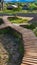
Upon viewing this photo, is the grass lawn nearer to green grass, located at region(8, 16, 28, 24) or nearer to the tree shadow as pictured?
green grass, located at region(8, 16, 28, 24)

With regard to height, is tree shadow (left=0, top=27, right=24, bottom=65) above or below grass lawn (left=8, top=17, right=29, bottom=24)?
below

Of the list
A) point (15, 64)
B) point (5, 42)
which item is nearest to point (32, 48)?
point (15, 64)

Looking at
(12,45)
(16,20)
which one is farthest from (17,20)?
(12,45)

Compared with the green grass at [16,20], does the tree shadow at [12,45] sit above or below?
below

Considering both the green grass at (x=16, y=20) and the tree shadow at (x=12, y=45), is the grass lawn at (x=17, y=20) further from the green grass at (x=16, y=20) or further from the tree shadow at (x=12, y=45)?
the tree shadow at (x=12, y=45)

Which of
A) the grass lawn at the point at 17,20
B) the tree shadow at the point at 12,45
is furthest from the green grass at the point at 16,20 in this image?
the tree shadow at the point at 12,45

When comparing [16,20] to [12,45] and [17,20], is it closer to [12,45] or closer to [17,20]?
[17,20]

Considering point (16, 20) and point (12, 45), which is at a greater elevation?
point (16, 20)

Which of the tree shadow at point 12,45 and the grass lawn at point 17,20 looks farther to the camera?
the grass lawn at point 17,20

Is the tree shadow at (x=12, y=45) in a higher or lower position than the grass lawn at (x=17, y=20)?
lower

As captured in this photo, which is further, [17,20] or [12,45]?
[17,20]

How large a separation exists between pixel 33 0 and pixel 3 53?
19270 mm

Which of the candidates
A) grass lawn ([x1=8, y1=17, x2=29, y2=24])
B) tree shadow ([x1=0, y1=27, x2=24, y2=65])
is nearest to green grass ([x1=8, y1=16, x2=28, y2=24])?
grass lawn ([x1=8, y1=17, x2=29, y2=24])

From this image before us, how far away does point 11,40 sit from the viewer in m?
12.9
